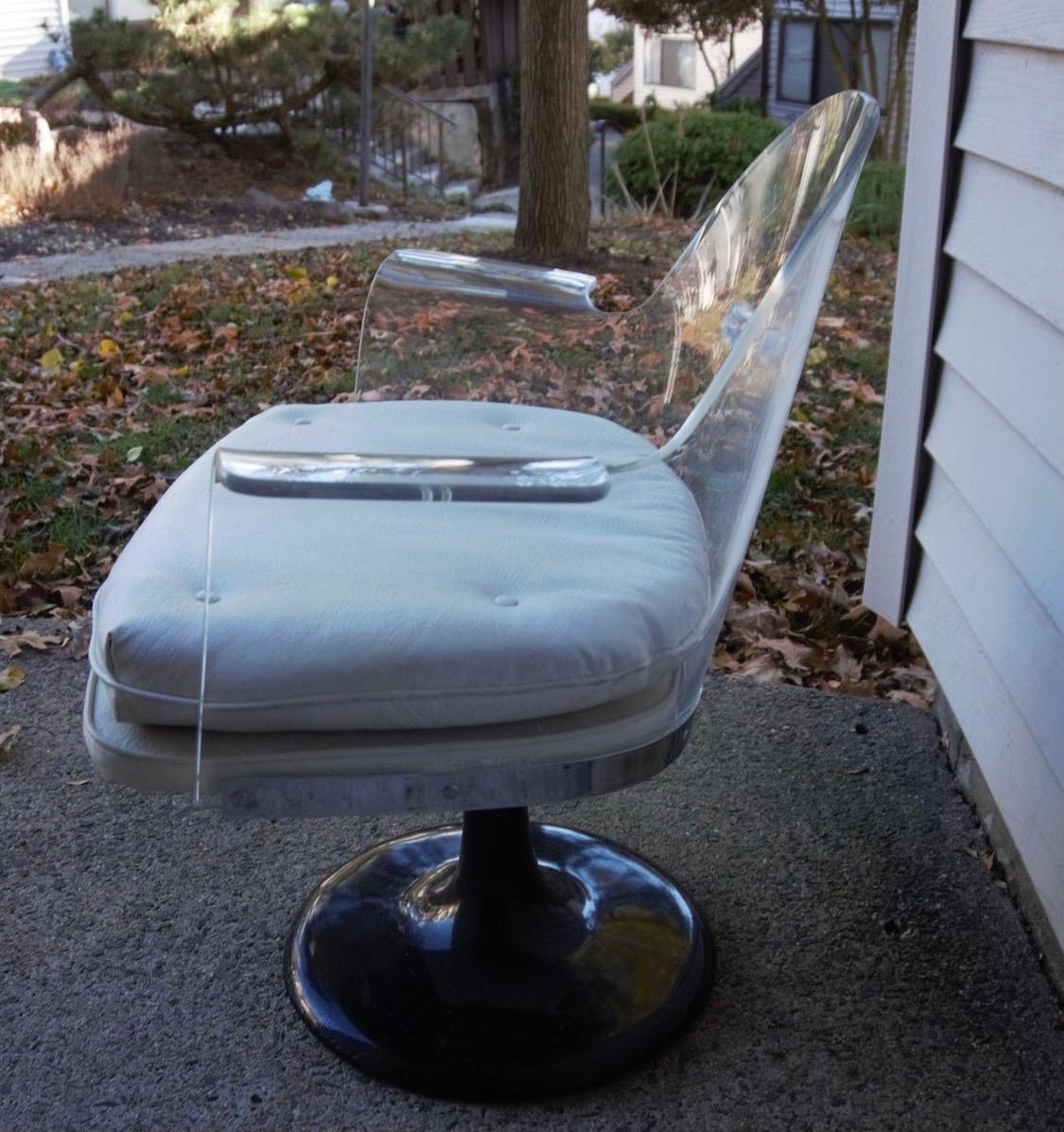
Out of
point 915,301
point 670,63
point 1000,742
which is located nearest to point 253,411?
point 915,301

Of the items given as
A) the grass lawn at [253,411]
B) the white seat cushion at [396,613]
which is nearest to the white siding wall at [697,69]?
the grass lawn at [253,411]

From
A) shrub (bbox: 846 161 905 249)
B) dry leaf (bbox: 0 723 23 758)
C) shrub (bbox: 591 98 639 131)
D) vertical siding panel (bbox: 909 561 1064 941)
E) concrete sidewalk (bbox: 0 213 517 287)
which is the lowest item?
shrub (bbox: 591 98 639 131)

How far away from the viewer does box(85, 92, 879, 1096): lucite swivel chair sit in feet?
4.58

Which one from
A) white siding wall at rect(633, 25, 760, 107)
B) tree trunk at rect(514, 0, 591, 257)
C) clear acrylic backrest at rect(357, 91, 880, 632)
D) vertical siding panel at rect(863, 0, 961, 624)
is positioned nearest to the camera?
clear acrylic backrest at rect(357, 91, 880, 632)

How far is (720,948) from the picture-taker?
215 centimetres

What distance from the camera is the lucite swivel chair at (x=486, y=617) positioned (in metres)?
1.40

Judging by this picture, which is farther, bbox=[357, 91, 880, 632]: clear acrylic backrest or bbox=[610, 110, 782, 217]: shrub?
bbox=[610, 110, 782, 217]: shrub

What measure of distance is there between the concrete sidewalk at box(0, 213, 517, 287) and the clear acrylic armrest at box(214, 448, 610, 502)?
7.06 metres

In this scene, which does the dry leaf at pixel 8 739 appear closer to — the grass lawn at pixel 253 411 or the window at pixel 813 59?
the grass lawn at pixel 253 411

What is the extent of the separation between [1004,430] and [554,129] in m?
5.02

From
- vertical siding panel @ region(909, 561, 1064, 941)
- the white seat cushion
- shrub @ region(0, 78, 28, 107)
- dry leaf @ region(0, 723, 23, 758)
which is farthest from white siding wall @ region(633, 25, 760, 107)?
the white seat cushion

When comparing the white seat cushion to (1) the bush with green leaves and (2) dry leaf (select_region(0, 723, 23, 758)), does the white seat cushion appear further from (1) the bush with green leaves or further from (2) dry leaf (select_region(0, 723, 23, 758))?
(1) the bush with green leaves

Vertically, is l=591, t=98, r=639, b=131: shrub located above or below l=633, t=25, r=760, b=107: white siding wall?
below

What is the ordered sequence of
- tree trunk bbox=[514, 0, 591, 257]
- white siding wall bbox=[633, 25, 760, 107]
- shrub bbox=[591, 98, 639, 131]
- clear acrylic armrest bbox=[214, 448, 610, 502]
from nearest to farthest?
clear acrylic armrest bbox=[214, 448, 610, 502] < tree trunk bbox=[514, 0, 591, 257] < shrub bbox=[591, 98, 639, 131] < white siding wall bbox=[633, 25, 760, 107]
